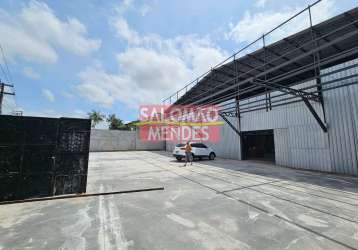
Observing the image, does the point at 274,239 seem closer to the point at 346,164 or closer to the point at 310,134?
the point at 346,164

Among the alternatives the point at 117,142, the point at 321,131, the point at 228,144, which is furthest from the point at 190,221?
the point at 117,142

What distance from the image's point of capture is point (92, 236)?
3.16 meters

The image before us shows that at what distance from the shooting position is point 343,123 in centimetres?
907

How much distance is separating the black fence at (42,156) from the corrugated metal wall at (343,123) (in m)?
11.7

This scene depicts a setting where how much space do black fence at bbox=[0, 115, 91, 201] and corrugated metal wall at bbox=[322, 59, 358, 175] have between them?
461 inches

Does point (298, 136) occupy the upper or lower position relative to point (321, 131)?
lower

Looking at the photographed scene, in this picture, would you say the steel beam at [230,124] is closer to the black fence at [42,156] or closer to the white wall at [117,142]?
the black fence at [42,156]

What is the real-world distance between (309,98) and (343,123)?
2.04 m

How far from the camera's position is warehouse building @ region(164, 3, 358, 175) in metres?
8.42

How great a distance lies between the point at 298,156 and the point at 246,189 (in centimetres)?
710

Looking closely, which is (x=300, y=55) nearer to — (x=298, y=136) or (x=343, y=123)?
(x=343, y=123)

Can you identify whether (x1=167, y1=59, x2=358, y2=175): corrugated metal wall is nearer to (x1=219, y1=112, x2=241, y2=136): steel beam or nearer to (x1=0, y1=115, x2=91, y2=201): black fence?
(x1=219, y1=112, x2=241, y2=136): steel beam

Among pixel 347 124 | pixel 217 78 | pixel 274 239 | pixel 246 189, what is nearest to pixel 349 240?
pixel 274 239

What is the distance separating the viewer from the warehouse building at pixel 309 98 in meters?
8.42
